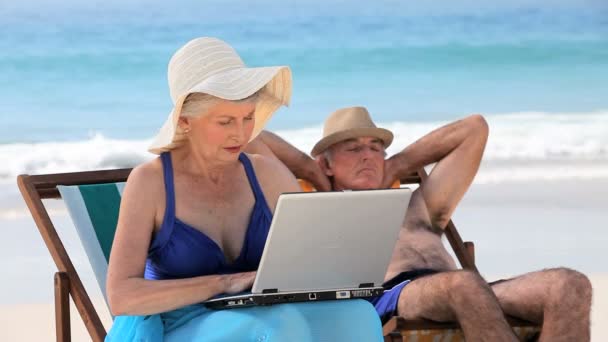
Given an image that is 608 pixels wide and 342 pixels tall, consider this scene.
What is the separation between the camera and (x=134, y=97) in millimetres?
14570

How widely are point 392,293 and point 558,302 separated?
1.83ft

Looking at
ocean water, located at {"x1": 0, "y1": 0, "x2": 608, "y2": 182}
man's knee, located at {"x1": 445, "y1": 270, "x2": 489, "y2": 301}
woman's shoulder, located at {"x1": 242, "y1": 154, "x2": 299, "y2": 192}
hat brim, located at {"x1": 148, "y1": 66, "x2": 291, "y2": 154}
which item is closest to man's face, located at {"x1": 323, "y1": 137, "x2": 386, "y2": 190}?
man's knee, located at {"x1": 445, "y1": 270, "x2": 489, "y2": 301}

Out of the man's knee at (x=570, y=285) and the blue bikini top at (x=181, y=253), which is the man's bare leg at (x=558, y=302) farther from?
the blue bikini top at (x=181, y=253)

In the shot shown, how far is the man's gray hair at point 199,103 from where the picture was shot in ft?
10.4

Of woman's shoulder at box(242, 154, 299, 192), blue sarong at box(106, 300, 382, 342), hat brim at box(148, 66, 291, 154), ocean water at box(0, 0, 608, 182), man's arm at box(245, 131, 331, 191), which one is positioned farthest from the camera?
ocean water at box(0, 0, 608, 182)

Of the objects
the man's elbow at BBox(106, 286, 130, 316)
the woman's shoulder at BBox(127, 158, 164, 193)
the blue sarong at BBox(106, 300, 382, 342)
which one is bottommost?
the blue sarong at BBox(106, 300, 382, 342)

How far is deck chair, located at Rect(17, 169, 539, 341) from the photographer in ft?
12.0

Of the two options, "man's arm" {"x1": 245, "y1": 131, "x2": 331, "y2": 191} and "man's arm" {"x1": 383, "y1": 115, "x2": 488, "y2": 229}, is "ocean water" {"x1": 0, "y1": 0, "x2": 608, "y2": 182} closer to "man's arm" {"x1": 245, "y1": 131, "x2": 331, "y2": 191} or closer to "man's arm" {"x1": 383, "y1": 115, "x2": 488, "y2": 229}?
"man's arm" {"x1": 383, "y1": 115, "x2": 488, "y2": 229}

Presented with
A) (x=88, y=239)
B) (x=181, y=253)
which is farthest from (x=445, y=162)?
(x=181, y=253)

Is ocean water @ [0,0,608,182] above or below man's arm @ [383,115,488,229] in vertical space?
above

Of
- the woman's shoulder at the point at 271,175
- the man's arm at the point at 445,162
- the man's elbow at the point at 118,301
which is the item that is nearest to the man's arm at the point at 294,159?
the man's arm at the point at 445,162

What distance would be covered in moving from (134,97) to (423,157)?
10.3 meters

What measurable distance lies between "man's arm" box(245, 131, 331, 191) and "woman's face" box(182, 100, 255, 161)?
104 cm

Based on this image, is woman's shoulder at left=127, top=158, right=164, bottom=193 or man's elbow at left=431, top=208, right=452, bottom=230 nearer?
woman's shoulder at left=127, top=158, right=164, bottom=193
